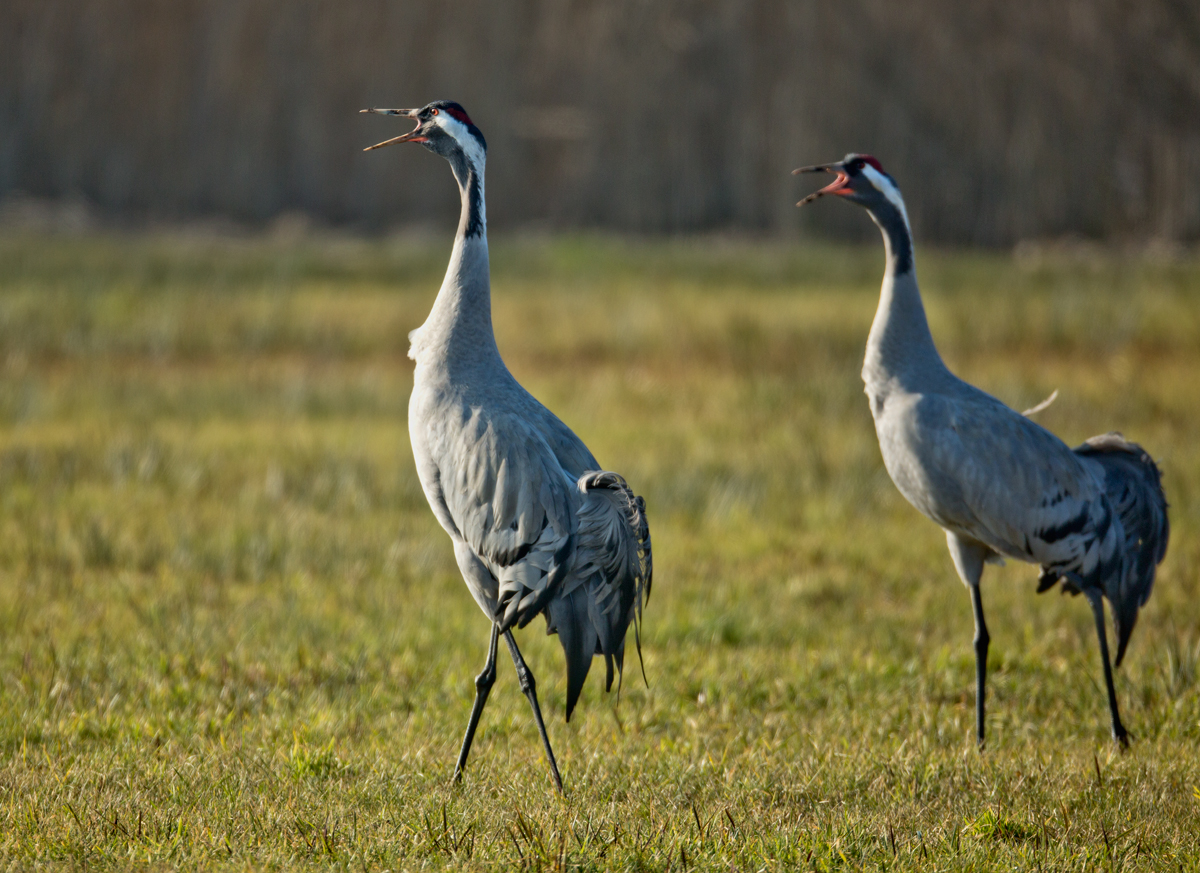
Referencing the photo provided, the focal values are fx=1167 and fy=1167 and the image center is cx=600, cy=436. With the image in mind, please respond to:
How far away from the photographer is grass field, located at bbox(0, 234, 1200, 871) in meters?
3.57

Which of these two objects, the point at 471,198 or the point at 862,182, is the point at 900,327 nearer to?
the point at 862,182

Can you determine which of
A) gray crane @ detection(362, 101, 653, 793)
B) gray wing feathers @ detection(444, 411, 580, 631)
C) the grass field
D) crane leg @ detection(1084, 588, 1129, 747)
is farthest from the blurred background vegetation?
gray wing feathers @ detection(444, 411, 580, 631)

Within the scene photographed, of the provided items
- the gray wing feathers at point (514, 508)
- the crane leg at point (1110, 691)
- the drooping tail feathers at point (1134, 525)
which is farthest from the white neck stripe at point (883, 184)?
the gray wing feathers at point (514, 508)

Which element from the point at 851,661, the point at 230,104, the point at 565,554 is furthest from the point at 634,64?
the point at 565,554

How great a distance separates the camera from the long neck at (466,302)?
4.10m

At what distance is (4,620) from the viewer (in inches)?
217

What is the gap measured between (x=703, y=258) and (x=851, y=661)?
11.5m

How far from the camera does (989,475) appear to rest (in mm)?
4465

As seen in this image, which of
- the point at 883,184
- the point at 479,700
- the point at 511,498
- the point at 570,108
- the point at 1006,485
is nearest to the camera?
the point at 511,498

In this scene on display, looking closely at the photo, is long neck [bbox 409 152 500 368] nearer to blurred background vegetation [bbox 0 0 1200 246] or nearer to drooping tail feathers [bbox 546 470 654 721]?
drooping tail feathers [bbox 546 470 654 721]

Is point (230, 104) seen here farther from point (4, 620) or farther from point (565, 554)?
point (565, 554)

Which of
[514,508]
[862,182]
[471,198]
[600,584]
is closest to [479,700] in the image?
[600,584]

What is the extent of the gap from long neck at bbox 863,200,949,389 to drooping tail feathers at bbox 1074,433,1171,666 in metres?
0.86

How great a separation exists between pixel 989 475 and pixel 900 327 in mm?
692
